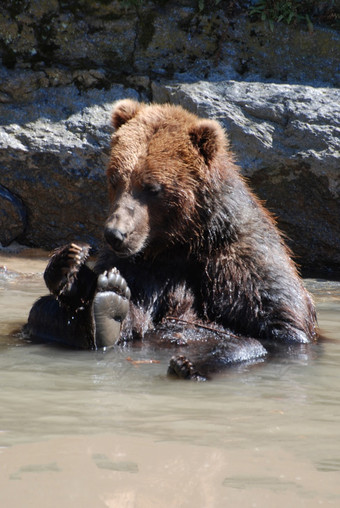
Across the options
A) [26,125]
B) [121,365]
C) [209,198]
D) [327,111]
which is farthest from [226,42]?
[121,365]

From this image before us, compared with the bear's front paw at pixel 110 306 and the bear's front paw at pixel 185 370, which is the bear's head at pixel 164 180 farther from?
the bear's front paw at pixel 185 370

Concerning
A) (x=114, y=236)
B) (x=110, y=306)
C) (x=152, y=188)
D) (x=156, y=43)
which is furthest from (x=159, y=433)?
(x=156, y=43)


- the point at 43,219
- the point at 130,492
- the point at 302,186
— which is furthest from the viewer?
the point at 43,219

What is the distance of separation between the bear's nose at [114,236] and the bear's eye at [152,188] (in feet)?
1.43

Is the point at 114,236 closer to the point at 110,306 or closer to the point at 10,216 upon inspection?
the point at 110,306

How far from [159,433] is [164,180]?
2.34m

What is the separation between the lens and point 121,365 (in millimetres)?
4203

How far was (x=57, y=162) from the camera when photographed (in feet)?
28.0

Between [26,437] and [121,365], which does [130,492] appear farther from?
[121,365]

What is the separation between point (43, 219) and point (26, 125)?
3.66ft

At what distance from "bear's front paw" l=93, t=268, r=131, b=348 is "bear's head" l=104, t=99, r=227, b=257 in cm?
25

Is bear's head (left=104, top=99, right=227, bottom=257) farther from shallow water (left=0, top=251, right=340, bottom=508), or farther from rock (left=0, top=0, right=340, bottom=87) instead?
rock (left=0, top=0, right=340, bottom=87)

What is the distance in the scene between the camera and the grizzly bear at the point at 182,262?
4.76 meters

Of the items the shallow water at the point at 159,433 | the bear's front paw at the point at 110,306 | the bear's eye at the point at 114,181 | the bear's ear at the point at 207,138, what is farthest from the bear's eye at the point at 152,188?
the shallow water at the point at 159,433
